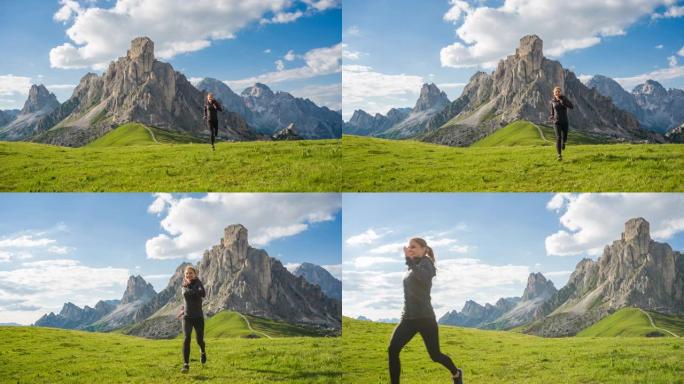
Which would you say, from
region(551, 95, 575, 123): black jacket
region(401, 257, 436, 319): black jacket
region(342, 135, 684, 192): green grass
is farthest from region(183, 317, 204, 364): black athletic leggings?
region(551, 95, 575, 123): black jacket

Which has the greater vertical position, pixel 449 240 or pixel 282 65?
pixel 282 65

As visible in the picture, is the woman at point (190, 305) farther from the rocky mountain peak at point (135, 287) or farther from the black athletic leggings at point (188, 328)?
the rocky mountain peak at point (135, 287)

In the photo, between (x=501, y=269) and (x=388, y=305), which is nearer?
(x=388, y=305)

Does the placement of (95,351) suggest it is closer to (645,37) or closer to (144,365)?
(144,365)

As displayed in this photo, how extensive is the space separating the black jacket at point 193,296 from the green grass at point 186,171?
19.0 feet

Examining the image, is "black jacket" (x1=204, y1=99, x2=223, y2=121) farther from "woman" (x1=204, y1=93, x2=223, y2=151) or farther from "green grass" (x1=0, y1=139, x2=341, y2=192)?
"green grass" (x1=0, y1=139, x2=341, y2=192)

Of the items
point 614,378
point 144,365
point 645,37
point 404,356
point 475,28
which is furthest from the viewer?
point 645,37

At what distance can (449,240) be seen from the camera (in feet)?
94.2

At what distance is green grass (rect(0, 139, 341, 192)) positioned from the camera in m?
23.8

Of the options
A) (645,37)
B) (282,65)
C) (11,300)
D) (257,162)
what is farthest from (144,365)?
(645,37)

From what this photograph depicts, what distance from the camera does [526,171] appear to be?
25.4 m

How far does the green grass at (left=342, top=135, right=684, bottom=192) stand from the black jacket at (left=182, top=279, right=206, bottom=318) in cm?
874

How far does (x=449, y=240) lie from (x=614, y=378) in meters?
11.1

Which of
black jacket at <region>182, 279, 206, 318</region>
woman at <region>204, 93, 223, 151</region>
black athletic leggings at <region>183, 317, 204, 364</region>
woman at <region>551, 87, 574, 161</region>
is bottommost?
black athletic leggings at <region>183, 317, 204, 364</region>
